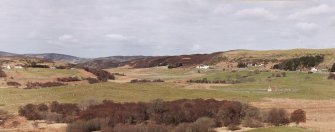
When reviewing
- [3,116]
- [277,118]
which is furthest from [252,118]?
[3,116]

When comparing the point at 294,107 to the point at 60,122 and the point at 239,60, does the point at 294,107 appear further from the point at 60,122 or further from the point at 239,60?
the point at 239,60

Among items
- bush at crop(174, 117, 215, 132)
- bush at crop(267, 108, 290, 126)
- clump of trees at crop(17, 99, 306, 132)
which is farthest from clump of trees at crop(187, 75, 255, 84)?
bush at crop(174, 117, 215, 132)

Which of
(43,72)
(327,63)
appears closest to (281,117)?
(43,72)

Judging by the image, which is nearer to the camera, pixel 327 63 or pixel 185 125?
pixel 185 125

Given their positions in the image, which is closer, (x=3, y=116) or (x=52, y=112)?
(x=3, y=116)

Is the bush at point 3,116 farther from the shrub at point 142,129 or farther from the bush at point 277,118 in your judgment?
the bush at point 277,118

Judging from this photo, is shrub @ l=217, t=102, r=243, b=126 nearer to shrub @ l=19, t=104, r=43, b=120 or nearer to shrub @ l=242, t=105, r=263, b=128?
shrub @ l=242, t=105, r=263, b=128

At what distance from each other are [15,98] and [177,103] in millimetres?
20710

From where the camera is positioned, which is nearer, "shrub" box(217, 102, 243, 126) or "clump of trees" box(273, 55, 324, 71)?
"shrub" box(217, 102, 243, 126)

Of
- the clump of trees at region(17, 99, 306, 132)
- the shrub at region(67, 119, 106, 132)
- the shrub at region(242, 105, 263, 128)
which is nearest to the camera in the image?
the shrub at region(67, 119, 106, 132)

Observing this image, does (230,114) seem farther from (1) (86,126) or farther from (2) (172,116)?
(1) (86,126)

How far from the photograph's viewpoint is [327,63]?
115 meters

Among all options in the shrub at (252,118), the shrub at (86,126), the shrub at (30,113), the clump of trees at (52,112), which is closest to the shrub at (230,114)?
the shrub at (252,118)

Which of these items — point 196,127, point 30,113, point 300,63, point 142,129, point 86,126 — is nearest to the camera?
point 142,129
